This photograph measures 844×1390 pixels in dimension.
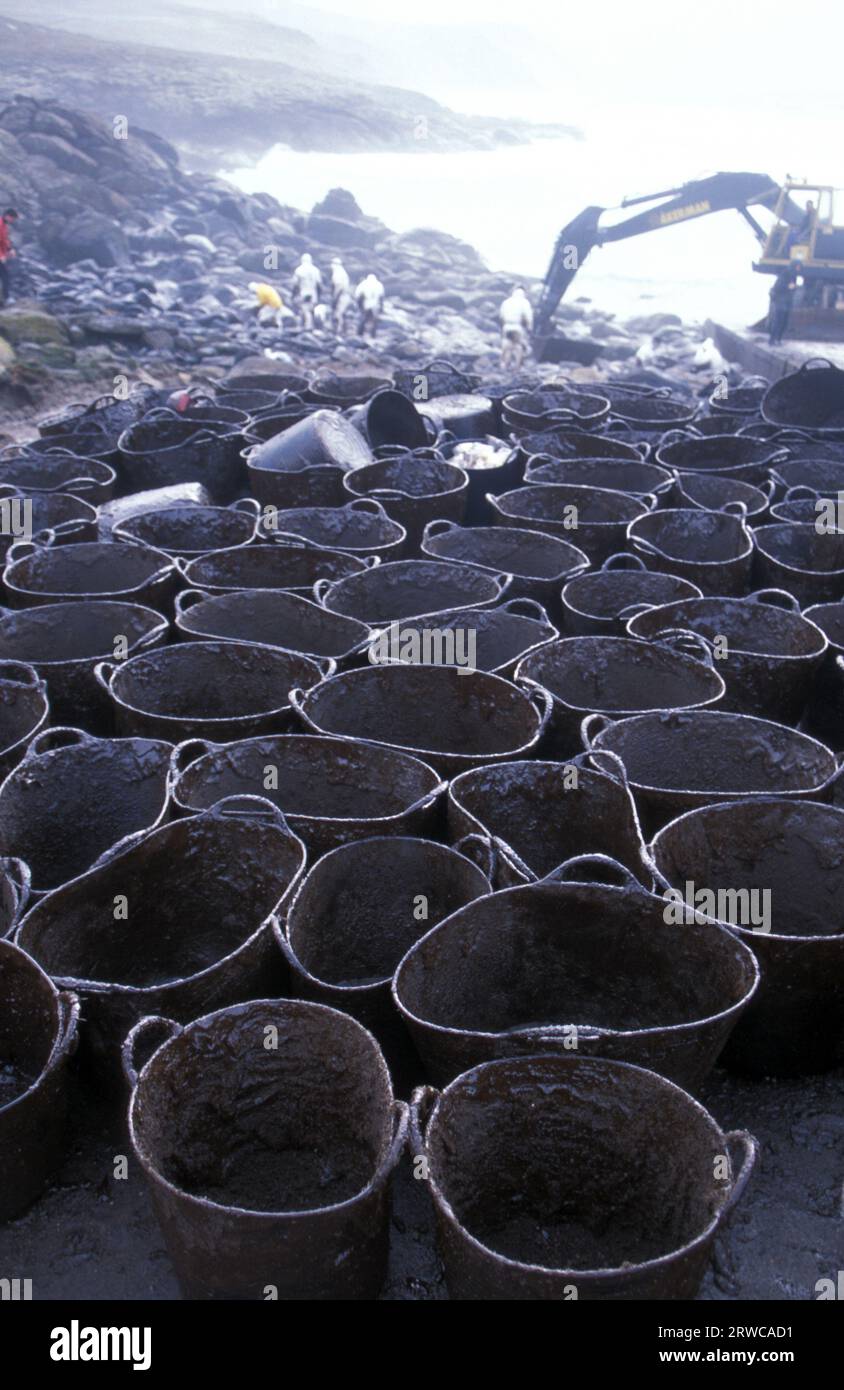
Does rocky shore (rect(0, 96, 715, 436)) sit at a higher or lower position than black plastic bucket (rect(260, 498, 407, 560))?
higher

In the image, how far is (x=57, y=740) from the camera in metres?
3.03

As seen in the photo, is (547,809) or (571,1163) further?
(547,809)

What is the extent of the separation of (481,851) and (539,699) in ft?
2.45

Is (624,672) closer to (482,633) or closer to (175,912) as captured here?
(482,633)

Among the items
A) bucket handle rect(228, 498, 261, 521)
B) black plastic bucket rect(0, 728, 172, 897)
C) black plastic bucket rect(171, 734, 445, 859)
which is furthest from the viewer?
bucket handle rect(228, 498, 261, 521)

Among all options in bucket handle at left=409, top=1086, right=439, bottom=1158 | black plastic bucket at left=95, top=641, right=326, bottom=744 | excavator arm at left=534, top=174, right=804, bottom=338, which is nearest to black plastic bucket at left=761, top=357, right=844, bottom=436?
black plastic bucket at left=95, top=641, right=326, bottom=744

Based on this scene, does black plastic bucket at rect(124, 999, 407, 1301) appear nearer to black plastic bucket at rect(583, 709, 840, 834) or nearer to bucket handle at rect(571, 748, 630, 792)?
bucket handle at rect(571, 748, 630, 792)

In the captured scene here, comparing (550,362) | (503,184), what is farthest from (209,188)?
(503,184)

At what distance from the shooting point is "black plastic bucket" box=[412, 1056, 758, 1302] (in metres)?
1.66

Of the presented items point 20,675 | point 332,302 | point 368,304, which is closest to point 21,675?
point 20,675

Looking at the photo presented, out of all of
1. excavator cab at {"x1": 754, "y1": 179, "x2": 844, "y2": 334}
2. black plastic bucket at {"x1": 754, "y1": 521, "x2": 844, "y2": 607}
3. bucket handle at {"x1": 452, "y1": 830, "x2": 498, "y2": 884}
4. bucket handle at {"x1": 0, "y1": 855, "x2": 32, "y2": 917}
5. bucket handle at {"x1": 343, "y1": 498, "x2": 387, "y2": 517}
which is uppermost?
excavator cab at {"x1": 754, "y1": 179, "x2": 844, "y2": 334}

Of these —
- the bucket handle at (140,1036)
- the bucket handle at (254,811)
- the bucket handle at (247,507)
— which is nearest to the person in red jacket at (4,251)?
the bucket handle at (247,507)

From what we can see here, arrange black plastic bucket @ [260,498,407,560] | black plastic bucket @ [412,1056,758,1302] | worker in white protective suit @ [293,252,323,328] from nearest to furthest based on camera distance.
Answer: black plastic bucket @ [412,1056,758,1302] < black plastic bucket @ [260,498,407,560] < worker in white protective suit @ [293,252,323,328]

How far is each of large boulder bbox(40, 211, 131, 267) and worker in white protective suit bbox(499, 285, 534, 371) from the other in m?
7.37
